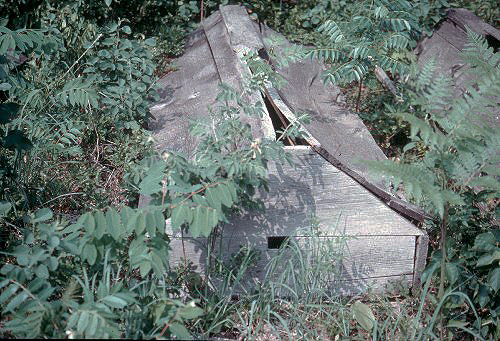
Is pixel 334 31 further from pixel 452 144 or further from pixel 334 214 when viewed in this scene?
pixel 452 144

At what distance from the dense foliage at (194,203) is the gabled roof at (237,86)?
20 cm

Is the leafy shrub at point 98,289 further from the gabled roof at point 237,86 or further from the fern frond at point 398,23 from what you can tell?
the fern frond at point 398,23

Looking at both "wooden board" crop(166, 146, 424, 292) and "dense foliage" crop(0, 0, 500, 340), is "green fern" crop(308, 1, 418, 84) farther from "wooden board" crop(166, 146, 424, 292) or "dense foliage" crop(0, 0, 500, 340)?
"wooden board" crop(166, 146, 424, 292)

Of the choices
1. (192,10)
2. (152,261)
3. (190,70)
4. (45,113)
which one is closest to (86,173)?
(45,113)

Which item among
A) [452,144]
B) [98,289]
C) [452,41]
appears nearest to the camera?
[98,289]

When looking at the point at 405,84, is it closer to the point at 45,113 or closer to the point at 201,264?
the point at 201,264

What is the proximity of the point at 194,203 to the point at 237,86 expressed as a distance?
1.73m

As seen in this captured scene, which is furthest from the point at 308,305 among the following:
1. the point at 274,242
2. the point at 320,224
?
the point at 274,242

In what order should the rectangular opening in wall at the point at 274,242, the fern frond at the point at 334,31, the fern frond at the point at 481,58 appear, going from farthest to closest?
the fern frond at the point at 334,31, the rectangular opening in wall at the point at 274,242, the fern frond at the point at 481,58

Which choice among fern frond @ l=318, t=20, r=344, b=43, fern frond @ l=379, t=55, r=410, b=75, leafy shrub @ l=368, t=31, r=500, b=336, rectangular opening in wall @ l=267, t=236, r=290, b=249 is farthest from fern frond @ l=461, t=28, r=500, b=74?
rectangular opening in wall @ l=267, t=236, r=290, b=249

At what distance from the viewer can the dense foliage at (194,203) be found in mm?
2777

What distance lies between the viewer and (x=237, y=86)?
4.38m

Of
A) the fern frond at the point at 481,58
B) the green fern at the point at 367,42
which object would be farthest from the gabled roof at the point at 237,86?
the fern frond at the point at 481,58

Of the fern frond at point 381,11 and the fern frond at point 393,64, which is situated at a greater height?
the fern frond at point 381,11
